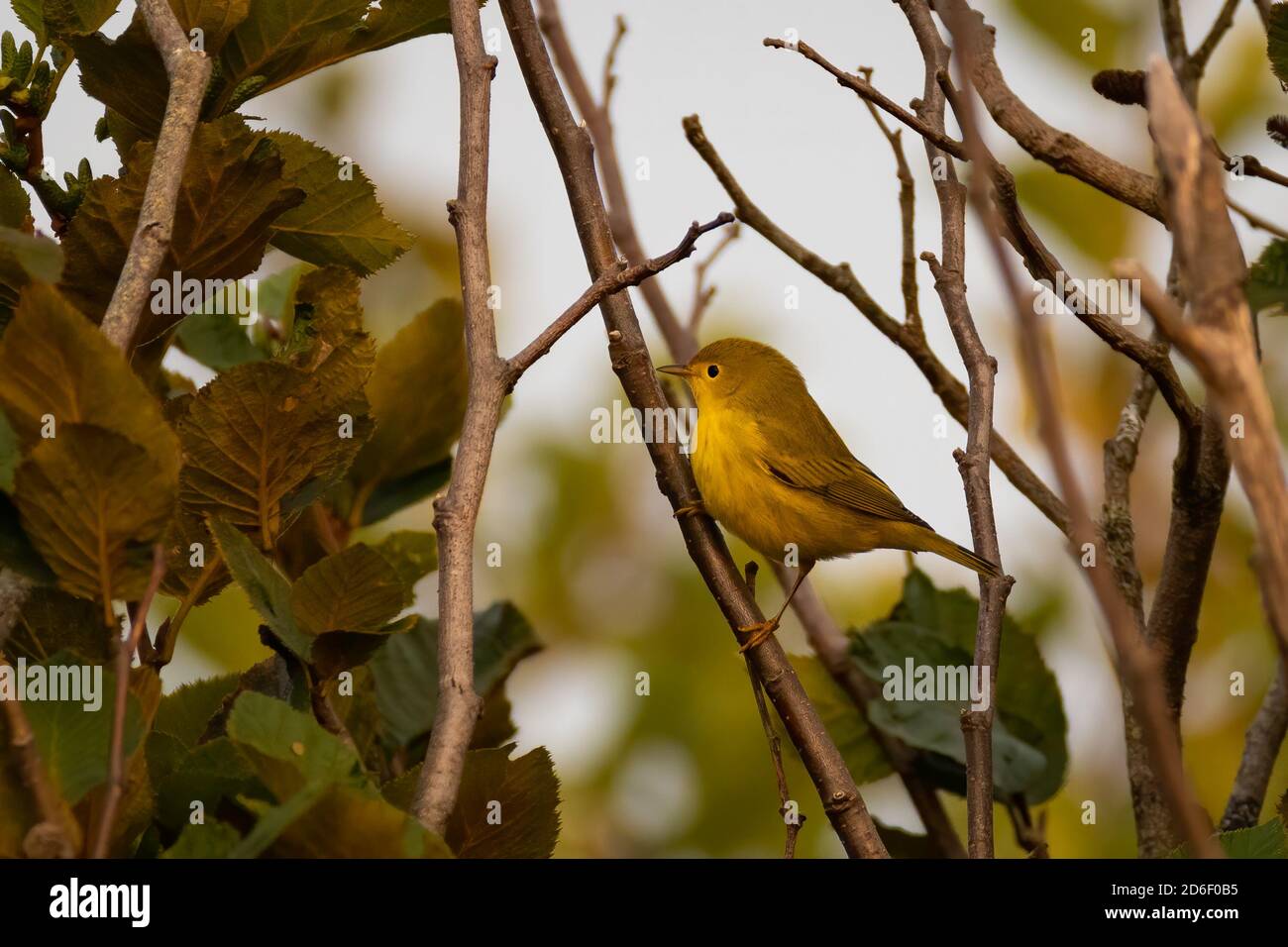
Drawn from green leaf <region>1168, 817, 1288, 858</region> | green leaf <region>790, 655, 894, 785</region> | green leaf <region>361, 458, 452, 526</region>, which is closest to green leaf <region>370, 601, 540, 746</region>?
green leaf <region>361, 458, 452, 526</region>

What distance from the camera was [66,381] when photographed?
1361mm

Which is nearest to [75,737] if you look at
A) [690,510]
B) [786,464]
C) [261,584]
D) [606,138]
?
[261,584]

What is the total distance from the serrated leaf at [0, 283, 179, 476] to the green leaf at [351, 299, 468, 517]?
985 mm

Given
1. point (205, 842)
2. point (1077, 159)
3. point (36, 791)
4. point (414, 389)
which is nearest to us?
point (36, 791)

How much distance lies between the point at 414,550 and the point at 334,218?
25.3 inches

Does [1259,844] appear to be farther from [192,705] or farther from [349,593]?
[192,705]

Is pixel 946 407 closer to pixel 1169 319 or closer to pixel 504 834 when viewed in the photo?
pixel 504 834

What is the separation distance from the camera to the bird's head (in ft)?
13.8

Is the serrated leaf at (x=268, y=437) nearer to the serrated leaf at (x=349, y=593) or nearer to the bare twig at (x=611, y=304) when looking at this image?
the serrated leaf at (x=349, y=593)

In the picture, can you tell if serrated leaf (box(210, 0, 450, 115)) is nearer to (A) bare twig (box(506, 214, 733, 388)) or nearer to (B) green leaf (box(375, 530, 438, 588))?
(A) bare twig (box(506, 214, 733, 388))

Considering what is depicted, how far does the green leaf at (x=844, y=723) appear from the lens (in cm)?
282

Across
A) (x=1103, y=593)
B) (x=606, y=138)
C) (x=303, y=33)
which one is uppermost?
(x=606, y=138)
